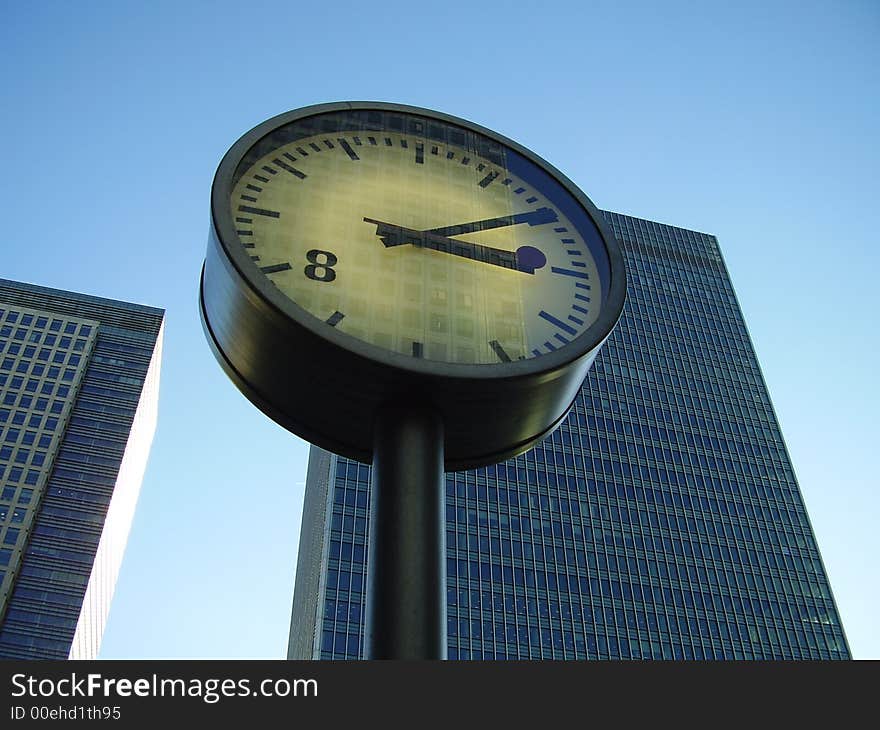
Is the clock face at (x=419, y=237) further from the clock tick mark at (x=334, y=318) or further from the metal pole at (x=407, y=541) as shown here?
the metal pole at (x=407, y=541)

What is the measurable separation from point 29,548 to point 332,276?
85939 mm

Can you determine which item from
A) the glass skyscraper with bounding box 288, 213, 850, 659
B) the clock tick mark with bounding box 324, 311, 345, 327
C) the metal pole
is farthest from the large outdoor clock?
the glass skyscraper with bounding box 288, 213, 850, 659

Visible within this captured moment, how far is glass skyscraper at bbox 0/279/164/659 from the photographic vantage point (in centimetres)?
8075

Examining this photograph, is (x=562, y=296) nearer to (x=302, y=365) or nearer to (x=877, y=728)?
(x=302, y=365)

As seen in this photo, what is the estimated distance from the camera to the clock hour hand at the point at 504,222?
6414mm

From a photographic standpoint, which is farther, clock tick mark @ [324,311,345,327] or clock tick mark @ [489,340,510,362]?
clock tick mark @ [489,340,510,362]

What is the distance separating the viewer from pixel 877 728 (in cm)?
291

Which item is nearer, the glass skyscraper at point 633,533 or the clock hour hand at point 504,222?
the clock hour hand at point 504,222

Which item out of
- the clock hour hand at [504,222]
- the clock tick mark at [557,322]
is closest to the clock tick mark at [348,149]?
the clock hour hand at [504,222]

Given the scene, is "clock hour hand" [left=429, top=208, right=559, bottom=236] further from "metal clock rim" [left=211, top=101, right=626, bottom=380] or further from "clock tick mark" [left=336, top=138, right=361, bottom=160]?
"clock tick mark" [left=336, top=138, right=361, bottom=160]

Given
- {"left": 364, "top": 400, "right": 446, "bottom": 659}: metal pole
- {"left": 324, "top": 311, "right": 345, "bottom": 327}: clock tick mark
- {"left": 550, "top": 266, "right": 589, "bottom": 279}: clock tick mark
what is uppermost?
{"left": 550, "top": 266, "right": 589, "bottom": 279}: clock tick mark

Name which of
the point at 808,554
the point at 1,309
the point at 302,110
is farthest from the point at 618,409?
the point at 302,110

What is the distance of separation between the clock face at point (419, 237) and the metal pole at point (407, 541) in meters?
0.53

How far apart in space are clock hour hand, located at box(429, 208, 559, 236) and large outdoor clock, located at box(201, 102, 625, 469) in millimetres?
14
